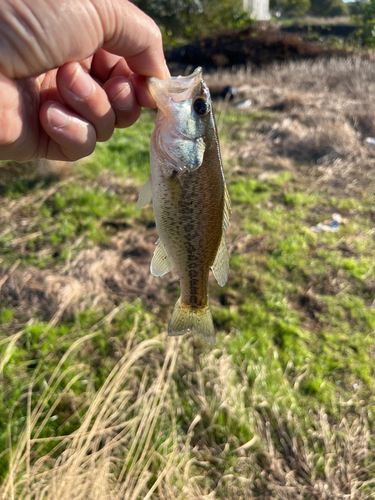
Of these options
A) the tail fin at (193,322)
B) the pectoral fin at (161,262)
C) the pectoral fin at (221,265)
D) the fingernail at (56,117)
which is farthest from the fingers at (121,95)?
the tail fin at (193,322)

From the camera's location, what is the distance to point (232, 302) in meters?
4.34

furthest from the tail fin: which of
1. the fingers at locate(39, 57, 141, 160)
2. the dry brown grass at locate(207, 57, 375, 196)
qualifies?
the dry brown grass at locate(207, 57, 375, 196)

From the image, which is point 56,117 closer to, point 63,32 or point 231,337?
point 63,32

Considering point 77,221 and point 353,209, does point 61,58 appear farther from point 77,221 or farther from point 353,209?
point 353,209

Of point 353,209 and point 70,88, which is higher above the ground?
point 70,88

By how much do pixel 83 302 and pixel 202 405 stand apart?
1.85 m

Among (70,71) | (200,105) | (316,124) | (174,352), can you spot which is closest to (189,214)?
(200,105)

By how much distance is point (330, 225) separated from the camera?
18.9ft

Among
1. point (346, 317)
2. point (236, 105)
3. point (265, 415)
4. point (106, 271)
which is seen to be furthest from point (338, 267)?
point (236, 105)

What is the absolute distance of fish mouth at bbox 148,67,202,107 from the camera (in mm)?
1651

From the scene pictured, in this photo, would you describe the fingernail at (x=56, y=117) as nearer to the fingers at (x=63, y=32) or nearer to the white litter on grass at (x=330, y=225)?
the fingers at (x=63, y=32)

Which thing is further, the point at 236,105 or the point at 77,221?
the point at 236,105

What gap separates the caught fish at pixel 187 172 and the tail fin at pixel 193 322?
12.1 inches

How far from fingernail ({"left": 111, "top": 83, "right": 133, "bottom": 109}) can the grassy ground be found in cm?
217
